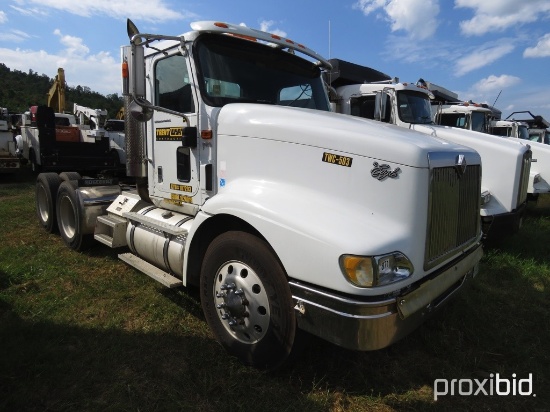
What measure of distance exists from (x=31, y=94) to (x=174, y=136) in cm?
7134

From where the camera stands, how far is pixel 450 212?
281cm

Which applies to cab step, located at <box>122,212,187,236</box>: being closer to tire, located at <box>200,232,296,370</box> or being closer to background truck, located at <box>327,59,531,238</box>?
tire, located at <box>200,232,296,370</box>

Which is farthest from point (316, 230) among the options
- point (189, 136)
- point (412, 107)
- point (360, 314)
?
point (412, 107)

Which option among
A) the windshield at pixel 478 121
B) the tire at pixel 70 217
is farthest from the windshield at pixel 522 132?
the tire at pixel 70 217

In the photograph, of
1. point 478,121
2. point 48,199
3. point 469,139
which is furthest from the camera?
point 478,121

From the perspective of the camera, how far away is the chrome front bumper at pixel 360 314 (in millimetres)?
2273

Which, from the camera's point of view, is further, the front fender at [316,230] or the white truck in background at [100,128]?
the white truck in background at [100,128]

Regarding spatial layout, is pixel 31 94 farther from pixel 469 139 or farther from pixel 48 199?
pixel 469 139

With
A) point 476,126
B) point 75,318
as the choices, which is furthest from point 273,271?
point 476,126

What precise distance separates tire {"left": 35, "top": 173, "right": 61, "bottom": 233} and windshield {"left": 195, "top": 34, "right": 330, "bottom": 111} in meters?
4.12

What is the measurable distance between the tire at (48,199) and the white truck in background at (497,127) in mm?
7966

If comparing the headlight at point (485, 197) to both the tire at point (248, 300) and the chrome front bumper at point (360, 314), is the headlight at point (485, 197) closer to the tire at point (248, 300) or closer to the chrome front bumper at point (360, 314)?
the chrome front bumper at point (360, 314)

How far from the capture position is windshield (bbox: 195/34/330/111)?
11.6 ft

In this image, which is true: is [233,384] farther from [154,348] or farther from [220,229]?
[220,229]
